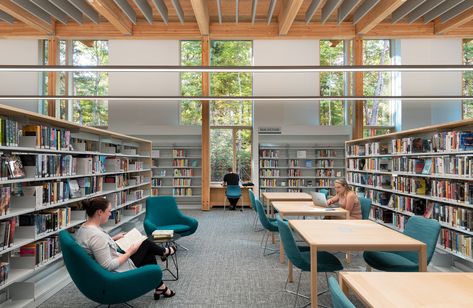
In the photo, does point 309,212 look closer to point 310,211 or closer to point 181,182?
point 310,211

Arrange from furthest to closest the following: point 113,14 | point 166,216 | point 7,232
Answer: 1. point 113,14
2. point 166,216
3. point 7,232

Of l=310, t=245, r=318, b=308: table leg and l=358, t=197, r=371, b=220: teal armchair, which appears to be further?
l=358, t=197, r=371, b=220: teal armchair

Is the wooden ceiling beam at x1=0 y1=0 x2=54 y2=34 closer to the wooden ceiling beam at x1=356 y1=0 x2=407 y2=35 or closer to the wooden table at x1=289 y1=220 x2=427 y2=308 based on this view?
the wooden table at x1=289 y1=220 x2=427 y2=308

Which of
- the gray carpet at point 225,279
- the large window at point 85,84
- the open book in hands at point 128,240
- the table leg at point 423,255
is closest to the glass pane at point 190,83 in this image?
the large window at point 85,84

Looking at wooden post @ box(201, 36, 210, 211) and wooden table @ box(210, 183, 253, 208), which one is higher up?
wooden post @ box(201, 36, 210, 211)

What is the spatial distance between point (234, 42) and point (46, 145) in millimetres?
8629

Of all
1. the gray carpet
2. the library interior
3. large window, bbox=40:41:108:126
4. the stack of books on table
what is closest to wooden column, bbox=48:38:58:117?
the library interior

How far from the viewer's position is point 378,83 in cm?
1134

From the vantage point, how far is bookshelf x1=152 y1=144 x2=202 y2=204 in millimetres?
11117

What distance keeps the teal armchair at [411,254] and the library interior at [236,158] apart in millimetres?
20

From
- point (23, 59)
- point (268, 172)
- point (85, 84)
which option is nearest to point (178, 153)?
point (268, 172)

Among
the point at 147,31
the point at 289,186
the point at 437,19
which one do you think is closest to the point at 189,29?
the point at 147,31

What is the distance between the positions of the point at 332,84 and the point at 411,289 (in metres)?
10.3

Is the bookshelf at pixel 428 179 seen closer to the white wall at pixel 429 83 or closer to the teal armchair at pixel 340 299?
the white wall at pixel 429 83
